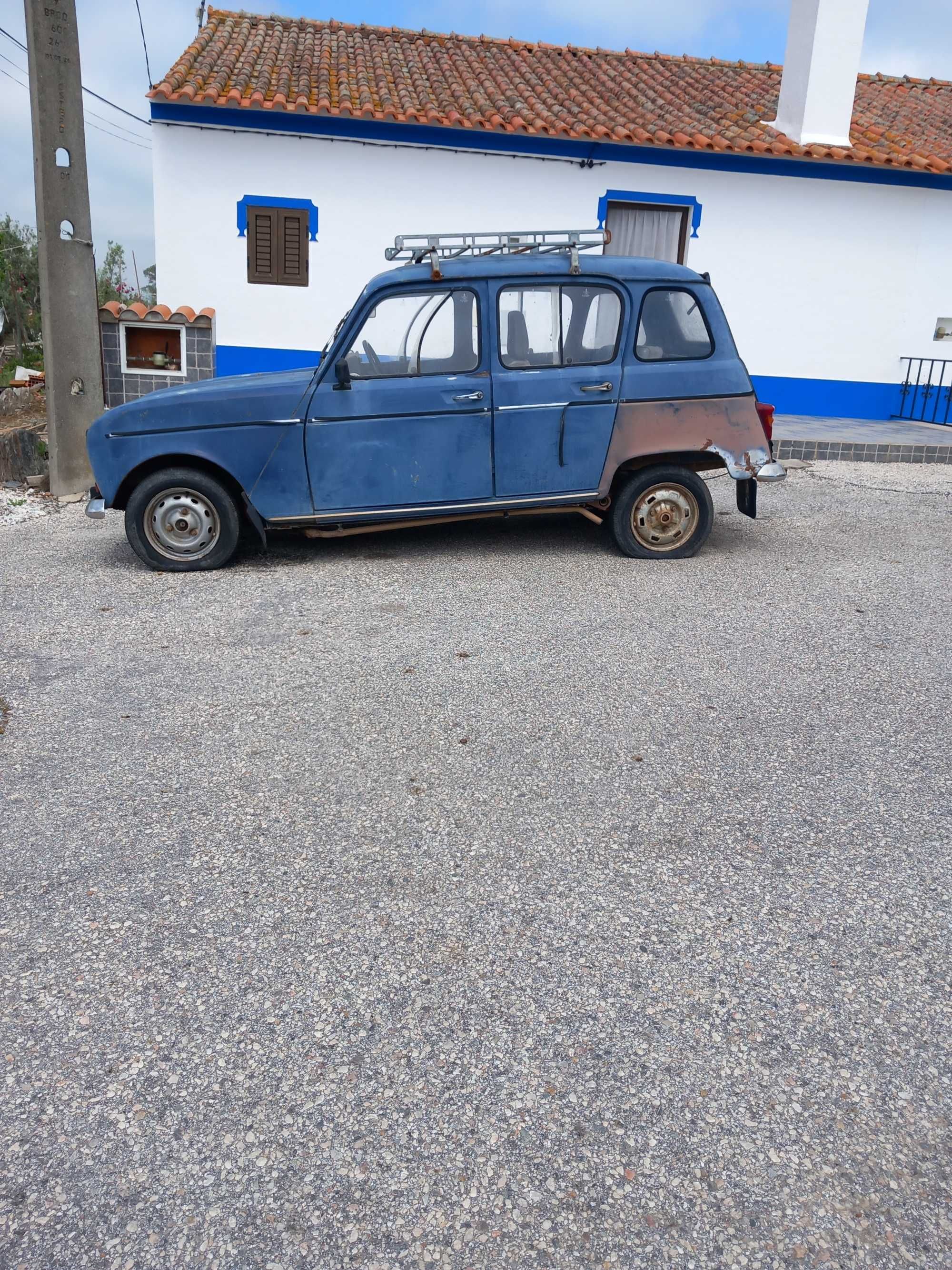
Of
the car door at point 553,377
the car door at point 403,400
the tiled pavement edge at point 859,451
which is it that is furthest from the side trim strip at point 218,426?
the tiled pavement edge at point 859,451

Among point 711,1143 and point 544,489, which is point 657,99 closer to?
point 544,489

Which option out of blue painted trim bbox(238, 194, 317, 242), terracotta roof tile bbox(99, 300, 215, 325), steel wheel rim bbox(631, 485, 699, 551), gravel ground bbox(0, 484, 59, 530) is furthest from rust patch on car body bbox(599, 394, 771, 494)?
blue painted trim bbox(238, 194, 317, 242)

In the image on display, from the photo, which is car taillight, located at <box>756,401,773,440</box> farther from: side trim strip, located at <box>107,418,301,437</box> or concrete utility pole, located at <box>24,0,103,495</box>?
concrete utility pole, located at <box>24,0,103,495</box>

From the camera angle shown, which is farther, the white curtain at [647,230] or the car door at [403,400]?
the white curtain at [647,230]

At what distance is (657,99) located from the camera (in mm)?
14797

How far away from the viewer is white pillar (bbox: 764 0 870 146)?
13.7m

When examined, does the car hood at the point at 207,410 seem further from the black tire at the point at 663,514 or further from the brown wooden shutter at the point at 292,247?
the brown wooden shutter at the point at 292,247

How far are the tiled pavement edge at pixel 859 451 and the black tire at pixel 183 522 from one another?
21.9 ft

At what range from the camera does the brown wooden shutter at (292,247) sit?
1309 cm

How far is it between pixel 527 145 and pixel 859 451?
20.3ft

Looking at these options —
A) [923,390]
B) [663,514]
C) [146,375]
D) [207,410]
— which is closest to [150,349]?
[146,375]

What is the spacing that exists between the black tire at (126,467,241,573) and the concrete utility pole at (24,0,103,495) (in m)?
3.08

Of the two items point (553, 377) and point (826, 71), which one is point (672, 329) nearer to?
point (553, 377)

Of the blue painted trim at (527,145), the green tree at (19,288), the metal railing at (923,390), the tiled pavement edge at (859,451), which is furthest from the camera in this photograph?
the green tree at (19,288)
